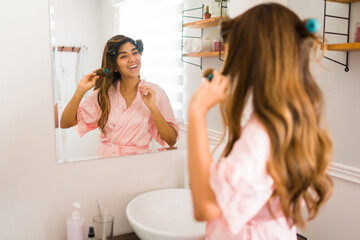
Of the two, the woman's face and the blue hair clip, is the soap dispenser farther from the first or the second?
the blue hair clip

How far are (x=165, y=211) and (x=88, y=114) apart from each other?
53cm

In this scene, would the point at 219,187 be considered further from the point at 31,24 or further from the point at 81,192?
the point at 31,24

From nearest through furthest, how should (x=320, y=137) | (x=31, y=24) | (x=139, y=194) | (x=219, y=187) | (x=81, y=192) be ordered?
(x=219, y=187) < (x=320, y=137) < (x=31, y=24) < (x=81, y=192) < (x=139, y=194)

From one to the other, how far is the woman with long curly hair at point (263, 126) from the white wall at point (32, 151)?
71cm

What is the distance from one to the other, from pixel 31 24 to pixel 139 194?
0.81m

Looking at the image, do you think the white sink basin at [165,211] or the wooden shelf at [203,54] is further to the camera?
the wooden shelf at [203,54]

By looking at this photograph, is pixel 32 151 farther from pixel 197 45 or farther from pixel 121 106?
pixel 197 45

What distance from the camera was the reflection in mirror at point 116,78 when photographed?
1.30 m

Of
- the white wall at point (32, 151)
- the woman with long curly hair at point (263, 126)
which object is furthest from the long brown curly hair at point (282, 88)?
the white wall at point (32, 151)

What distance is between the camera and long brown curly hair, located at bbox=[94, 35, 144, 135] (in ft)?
4.51

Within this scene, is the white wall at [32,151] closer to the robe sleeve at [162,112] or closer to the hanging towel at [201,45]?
the robe sleeve at [162,112]

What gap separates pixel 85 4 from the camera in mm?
1310

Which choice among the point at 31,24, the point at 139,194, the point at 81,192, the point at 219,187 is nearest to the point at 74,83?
the point at 31,24

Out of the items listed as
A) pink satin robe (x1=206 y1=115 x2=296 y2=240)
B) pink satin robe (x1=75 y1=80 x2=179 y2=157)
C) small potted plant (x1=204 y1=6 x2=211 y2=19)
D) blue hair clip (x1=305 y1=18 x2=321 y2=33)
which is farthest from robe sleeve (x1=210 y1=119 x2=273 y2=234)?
small potted plant (x1=204 y1=6 x2=211 y2=19)
